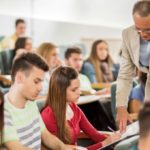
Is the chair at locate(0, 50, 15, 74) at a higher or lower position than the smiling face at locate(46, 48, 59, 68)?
lower

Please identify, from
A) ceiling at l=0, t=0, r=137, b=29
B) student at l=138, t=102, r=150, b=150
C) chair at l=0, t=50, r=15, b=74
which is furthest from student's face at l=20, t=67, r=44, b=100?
ceiling at l=0, t=0, r=137, b=29

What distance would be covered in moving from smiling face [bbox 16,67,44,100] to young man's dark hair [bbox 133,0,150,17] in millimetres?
593

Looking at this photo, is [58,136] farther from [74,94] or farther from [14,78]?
[14,78]

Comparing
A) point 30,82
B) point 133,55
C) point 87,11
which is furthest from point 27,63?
point 87,11

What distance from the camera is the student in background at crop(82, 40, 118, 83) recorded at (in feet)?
16.4

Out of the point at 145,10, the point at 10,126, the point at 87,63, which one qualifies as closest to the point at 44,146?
the point at 10,126

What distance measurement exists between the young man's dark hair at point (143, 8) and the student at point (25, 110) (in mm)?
562

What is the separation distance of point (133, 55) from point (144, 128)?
3.83 feet

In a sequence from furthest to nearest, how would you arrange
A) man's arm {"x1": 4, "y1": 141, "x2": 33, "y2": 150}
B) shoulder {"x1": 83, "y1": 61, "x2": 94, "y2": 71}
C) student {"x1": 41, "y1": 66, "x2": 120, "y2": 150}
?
shoulder {"x1": 83, "y1": 61, "x2": 94, "y2": 71} → student {"x1": 41, "y1": 66, "x2": 120, "y2": 150} → man's arm {"x1": 4, "y1": 141, "x2": 33, "y2": 150}

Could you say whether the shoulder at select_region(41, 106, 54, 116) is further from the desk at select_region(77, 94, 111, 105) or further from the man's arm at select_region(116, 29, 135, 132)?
the desk at select_region(77, 94, 111, 105)

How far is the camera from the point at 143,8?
200cm

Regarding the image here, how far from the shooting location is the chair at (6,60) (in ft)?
20.1

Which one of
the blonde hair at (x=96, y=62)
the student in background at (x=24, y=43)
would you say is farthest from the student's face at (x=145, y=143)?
the student in background at (x=24, y=43)

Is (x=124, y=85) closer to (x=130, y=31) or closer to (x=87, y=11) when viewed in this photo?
(x=130, y=31)
